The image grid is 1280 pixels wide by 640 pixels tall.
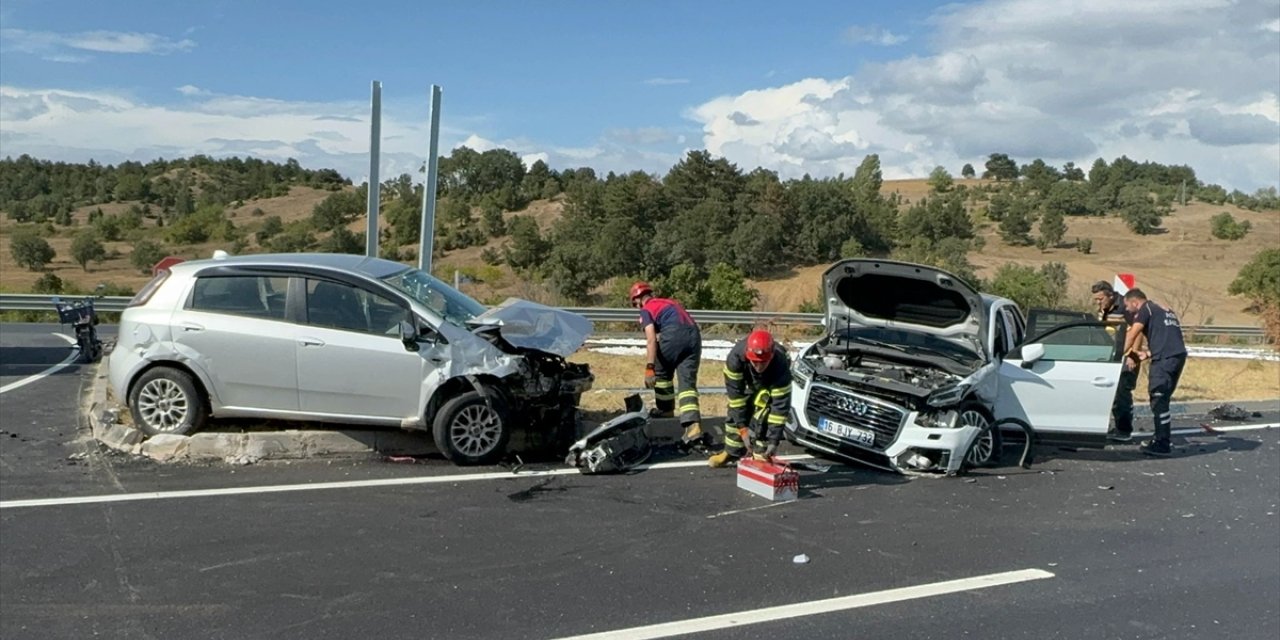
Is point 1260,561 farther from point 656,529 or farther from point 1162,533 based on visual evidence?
point 656,529

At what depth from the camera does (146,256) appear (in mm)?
47312

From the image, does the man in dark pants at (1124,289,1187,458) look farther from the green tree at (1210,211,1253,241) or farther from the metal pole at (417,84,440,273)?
the green tree at (1210,211,1253,241)

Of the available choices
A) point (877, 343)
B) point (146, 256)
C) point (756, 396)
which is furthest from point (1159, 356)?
point (146, 256)

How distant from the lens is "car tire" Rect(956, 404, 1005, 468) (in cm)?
813

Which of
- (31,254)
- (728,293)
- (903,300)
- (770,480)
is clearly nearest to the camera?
(770,480)

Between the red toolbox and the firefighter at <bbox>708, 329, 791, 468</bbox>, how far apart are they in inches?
10.9

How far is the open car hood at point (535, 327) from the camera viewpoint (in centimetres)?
766

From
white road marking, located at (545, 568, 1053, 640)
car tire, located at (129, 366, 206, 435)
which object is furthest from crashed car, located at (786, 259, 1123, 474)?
car tire, located at (129, 366, 206, 435)

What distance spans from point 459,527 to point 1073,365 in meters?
5.81

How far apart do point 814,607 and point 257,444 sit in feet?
15.5

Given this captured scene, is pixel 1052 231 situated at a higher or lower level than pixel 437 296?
higher

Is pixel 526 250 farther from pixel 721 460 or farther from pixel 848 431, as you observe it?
pixel 848 431

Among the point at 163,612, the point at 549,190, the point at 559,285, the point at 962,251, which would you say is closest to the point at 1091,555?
the point at 163,612

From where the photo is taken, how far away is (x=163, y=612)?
182 inches
